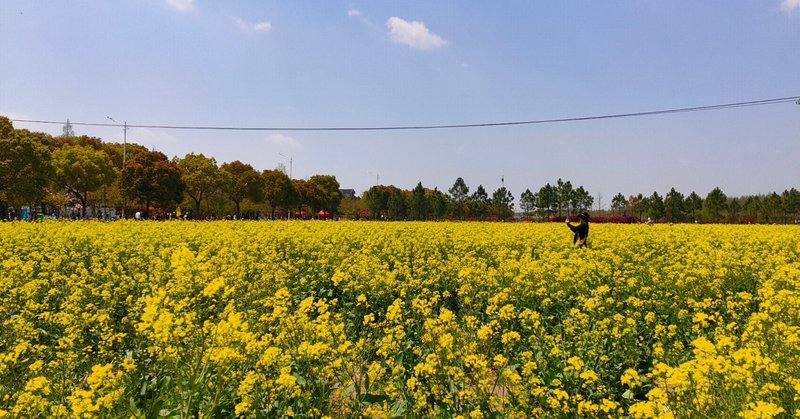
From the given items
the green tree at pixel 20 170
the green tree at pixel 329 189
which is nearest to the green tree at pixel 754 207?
the green tree at pixel 329 189

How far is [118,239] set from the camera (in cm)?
1202

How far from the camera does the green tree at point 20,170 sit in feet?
95.6

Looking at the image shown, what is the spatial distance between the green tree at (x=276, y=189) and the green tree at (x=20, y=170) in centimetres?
2888

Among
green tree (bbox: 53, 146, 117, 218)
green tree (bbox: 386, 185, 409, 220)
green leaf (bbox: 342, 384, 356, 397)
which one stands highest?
green tree (bbox: 53, 146, 117, 218)

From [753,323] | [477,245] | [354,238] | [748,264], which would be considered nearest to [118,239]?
[354,238]

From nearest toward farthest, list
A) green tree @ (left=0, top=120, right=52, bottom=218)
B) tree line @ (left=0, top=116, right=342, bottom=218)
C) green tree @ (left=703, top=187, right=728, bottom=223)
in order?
green tree @ (left=0, top=120, right=52, bottom=218)
tree line @ (left=0, top=116, right=342, bottom=218)
green tree @ (left=703, top=187, right=728, bottom=223)

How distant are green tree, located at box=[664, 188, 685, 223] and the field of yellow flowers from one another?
62.8m

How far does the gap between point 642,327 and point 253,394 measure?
5044mm

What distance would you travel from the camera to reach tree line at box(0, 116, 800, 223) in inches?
1252

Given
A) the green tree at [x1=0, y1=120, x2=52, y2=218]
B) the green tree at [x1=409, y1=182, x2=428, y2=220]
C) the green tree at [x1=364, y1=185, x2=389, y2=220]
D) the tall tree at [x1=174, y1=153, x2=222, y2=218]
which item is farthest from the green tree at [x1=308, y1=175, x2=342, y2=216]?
the green tree at [x1=0, y1=120, x2=52, y2=218]

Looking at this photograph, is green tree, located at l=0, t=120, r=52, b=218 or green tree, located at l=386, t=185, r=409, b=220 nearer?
green tree, located at l=0, t=120, r=52, b=218

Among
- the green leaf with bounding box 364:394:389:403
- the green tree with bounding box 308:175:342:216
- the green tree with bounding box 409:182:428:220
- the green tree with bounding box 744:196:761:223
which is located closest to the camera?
the green leaf with bounding box 364:394:389:403

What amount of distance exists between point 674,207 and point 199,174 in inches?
2407

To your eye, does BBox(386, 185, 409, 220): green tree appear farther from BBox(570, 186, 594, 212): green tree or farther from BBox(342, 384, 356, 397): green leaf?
BBox(342, 384, 356, 397): green leaf
